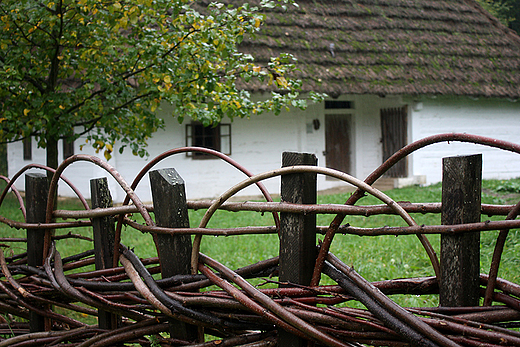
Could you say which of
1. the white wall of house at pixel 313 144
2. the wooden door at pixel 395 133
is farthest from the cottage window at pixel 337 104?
the wooden door at pixel 395 133

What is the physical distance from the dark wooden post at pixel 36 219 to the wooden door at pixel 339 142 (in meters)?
10.8

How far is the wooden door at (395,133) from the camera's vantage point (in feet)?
36.5

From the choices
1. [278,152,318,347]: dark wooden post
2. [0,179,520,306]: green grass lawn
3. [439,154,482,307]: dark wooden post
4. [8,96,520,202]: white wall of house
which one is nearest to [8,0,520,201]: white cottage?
[8,96,520,202]: white wall of house

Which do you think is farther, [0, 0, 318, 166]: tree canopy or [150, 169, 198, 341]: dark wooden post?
[0, 0, 318, 166]: tree canopy

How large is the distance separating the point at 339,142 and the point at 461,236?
37.3 ft

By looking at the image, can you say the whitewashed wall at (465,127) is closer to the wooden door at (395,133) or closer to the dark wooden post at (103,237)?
the wooden door at (395,133)

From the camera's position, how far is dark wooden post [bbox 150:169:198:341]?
3.71 ft

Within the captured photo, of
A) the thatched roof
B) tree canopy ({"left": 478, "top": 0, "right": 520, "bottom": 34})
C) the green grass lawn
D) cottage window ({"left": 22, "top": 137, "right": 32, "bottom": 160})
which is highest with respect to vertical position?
tree canopy ({"left": 478, "top": 0, "right": 520, "bottom": 34})

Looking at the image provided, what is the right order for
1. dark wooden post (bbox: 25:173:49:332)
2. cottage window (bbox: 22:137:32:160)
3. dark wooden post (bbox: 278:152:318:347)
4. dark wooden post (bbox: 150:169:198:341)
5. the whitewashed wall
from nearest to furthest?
dark wooden post (bbox: 278:152:318:347)
dark wooden post (bbox: 150:169:198:341)
dark wooden post (bbox: 25:173:49:332)
the whitewashed wall
cottage window (bbox: 22:137:32:160)

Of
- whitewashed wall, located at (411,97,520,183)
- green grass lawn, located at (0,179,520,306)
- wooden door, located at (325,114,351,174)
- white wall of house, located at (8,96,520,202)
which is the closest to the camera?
Answer: green grass lawn, located at (0,179,520,306)

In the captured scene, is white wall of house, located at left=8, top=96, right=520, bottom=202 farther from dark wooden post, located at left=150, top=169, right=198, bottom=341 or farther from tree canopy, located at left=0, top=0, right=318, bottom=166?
dark wooden post, located at left=150, top=169, right=198, bottom=341

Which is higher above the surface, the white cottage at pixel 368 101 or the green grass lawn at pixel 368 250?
the white cottage at pixel 368 101

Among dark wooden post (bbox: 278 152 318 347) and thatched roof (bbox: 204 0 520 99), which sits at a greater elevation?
thatched roof (bbox: 204 0 520 99)

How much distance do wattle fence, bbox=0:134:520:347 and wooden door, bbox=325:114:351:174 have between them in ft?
35.9
